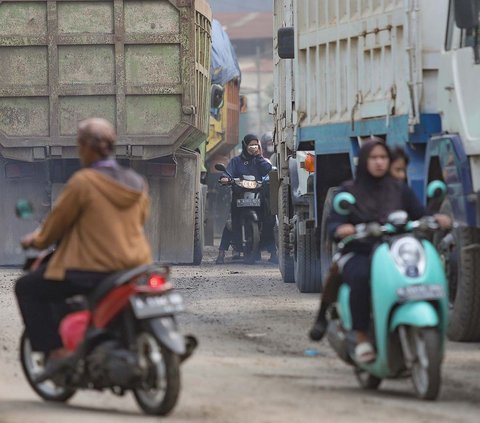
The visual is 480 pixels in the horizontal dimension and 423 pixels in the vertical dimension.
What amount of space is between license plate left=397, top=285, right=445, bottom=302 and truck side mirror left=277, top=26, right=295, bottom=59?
6.85m

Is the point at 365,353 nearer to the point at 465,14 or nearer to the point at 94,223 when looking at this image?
the point at 94,223

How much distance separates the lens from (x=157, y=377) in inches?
280

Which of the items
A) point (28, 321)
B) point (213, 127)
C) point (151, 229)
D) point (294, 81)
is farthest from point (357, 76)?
point (213, 127)

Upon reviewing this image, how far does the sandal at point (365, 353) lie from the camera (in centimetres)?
783

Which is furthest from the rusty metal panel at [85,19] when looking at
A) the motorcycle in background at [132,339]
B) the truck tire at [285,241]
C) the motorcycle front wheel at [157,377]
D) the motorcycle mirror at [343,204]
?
the motorcycle front wheel at [157,377]

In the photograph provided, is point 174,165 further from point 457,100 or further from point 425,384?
point 425,384

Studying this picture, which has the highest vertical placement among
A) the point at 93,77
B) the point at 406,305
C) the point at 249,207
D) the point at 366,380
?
the point at 93,77

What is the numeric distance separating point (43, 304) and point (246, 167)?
556 inches

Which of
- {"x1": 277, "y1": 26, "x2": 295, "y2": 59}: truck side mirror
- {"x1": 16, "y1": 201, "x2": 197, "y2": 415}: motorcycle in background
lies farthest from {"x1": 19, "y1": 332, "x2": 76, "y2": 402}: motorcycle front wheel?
{"x1": 277, "y1": 26, "x2": 295, "y2": 59}: truck side mirror

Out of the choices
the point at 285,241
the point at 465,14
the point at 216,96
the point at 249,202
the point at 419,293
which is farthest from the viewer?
the point at 216,96

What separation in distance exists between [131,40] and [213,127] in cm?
799

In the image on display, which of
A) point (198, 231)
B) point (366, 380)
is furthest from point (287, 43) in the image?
point (366, 380)

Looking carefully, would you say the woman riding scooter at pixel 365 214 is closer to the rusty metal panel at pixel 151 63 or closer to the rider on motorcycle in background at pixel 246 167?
the rusty metal panel at pixel 151 63

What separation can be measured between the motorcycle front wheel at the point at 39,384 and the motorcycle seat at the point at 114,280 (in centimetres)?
66
